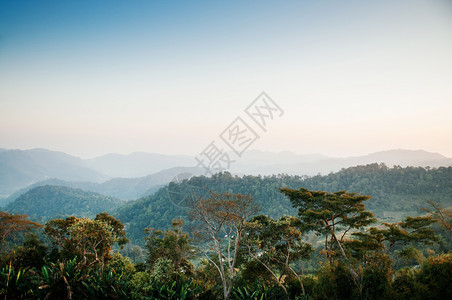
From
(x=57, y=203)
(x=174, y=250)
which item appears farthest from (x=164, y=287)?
(x=57, y=203)

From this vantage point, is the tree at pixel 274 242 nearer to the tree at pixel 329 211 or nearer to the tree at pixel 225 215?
the tree at pixel 225 215

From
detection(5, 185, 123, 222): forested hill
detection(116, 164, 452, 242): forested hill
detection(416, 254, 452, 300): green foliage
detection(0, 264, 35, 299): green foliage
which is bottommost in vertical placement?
detection(5, 185, 123, 222): forested hill

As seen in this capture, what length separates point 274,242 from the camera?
14.4 m

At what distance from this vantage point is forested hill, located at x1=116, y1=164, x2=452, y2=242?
64812 mm

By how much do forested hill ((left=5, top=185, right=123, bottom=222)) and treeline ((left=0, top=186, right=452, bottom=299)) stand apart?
15192cm

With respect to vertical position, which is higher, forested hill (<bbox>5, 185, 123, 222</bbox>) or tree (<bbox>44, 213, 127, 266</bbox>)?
tree (<bbox>44, 213, 127, 266</bbox>)

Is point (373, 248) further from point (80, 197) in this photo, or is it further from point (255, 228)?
point (80, 197)

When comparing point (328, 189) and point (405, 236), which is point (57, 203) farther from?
point (405, 236)

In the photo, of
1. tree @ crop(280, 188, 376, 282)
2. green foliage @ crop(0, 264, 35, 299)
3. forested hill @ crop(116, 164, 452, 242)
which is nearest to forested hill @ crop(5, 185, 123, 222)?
forested hill @ crop(116, 164, 452, 242)

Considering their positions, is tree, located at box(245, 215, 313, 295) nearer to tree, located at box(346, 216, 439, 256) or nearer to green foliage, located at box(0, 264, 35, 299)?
tree, located at box(346, 216, 439, 256)

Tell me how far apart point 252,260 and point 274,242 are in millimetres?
1918

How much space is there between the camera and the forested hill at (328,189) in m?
64.8

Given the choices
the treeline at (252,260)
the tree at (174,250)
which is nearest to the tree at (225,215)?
the treeline at (252,260)

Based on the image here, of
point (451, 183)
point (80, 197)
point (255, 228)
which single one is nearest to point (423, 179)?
point (451, 183)
